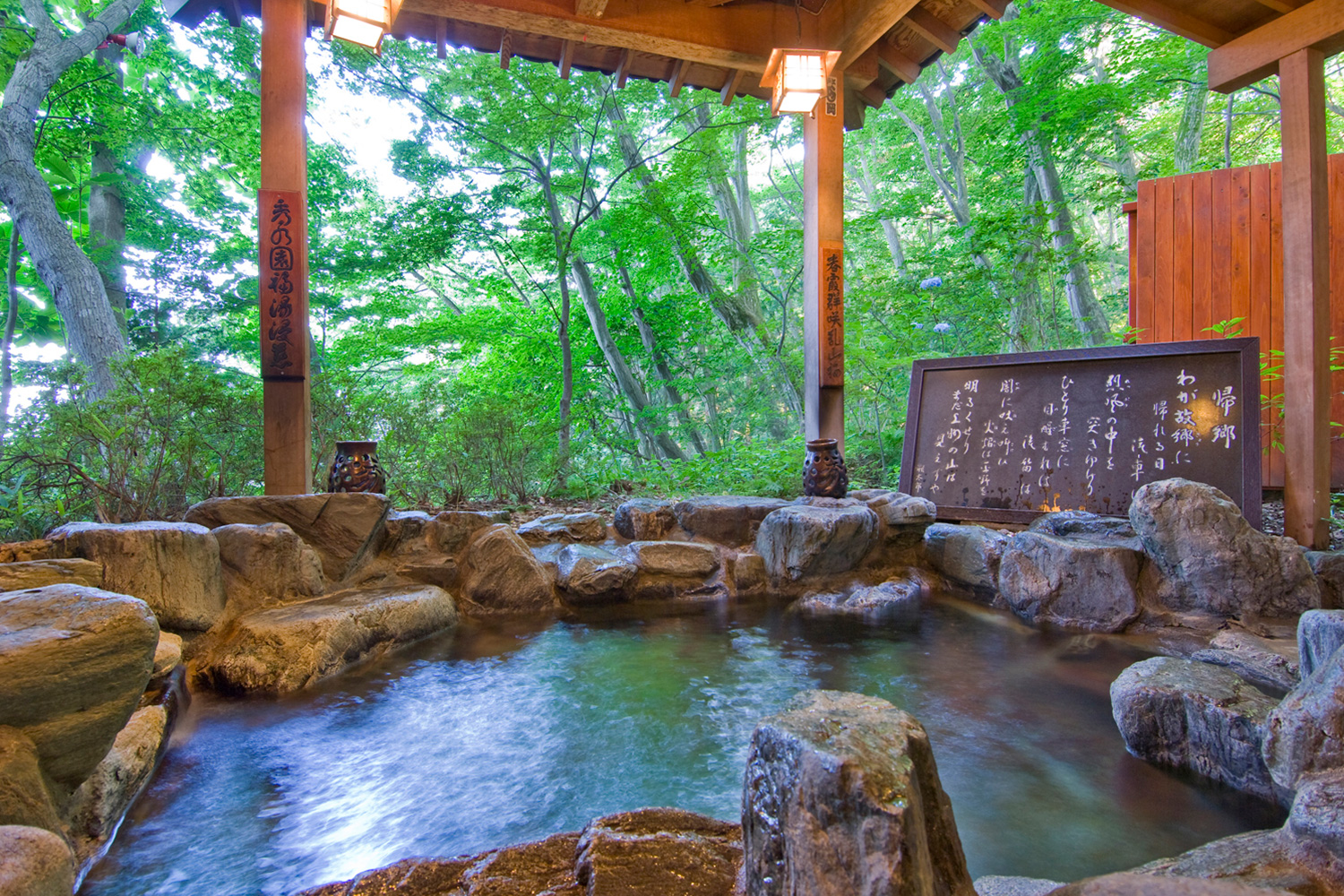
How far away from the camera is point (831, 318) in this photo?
596cm

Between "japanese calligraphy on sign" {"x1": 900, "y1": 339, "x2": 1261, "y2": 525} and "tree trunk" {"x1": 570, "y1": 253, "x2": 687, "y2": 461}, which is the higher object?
"tree trunk" {"x1": 570, "y1": 253, "x2": 687, "y2": 461}

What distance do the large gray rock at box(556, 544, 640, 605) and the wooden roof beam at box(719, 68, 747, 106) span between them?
448 centimetres

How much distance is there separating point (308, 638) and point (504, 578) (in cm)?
145

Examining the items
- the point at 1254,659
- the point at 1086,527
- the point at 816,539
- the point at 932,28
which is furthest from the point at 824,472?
the point at 932,28

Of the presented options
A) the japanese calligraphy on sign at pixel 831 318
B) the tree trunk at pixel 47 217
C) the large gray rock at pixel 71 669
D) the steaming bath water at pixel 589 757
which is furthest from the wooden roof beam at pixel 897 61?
the tree trunk at pixel 47 217

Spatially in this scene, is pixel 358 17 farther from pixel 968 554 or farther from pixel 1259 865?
pixel 1259 865

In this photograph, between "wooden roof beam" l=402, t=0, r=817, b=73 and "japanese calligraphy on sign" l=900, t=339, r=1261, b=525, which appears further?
"wooden roof beam" l=402, t=0, r=817, b=73

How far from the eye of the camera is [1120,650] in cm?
382

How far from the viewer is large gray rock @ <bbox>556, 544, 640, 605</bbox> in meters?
4.83

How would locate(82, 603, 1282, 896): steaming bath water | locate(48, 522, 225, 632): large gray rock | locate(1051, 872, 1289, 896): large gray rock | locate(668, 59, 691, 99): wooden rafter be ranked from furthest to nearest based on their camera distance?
locate(668, 59, 691, 99): wooden rafter → locate(48, 522, 225, 632): large gray rock → locate(82, 603, 1282, 896): steaming bath water → locate(1051, 872, 1289, 896): large gray rock

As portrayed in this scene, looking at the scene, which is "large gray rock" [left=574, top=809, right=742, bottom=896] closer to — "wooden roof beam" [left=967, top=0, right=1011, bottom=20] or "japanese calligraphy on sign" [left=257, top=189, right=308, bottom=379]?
"japanese calligraphy on sign" [left=257, top=189, right=308, bottom=379]

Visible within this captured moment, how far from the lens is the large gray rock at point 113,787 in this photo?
6.72 feet

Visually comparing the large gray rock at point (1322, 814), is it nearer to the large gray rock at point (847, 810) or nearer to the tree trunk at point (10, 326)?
the large gray rock at point (847, 810)

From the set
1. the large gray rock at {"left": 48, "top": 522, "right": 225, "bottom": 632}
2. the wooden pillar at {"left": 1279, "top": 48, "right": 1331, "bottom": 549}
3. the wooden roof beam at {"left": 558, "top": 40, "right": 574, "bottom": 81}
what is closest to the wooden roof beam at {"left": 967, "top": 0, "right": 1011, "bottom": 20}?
the wooden pillar at {"left": 1279, "top": 48, "right": 1331, "bottom": 549}
